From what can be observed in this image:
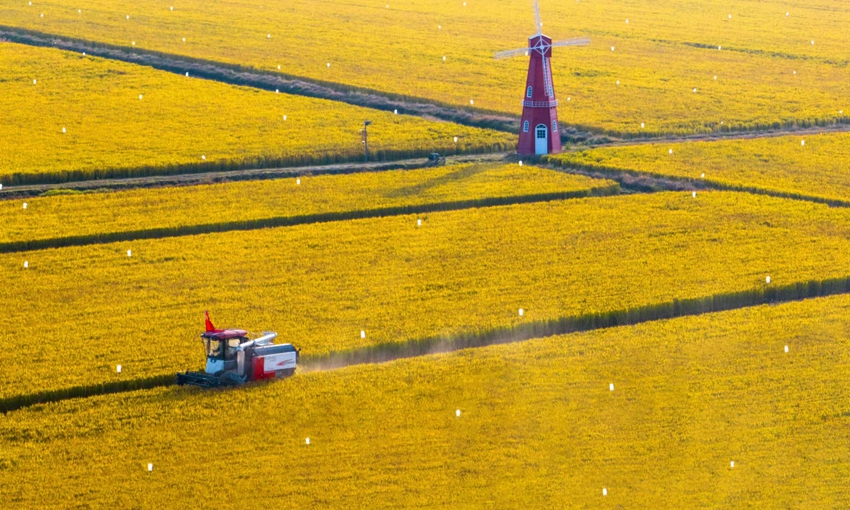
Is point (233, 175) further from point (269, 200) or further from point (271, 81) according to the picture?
point (271, 81)

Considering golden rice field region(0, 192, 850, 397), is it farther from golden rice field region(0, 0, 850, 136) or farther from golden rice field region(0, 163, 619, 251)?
golden rice field region(0, 0, 850, 136)

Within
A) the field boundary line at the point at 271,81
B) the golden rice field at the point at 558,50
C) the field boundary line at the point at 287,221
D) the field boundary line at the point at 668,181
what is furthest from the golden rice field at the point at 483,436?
the golden rice field at the point at 558,50

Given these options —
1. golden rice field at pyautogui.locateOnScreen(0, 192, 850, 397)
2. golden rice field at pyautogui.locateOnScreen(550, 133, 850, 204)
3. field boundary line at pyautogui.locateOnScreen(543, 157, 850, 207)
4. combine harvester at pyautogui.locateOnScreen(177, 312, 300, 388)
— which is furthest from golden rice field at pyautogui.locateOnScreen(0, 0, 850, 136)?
combine harvester at pyautogui.locateOnScreen(177, 312, 300, 388)

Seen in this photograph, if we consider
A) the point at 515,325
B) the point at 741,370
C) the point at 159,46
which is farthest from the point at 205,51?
the point at 741,370

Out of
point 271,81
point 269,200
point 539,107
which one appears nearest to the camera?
point 269,200

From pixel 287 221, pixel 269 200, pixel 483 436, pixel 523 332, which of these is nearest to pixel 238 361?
pixel 483 436

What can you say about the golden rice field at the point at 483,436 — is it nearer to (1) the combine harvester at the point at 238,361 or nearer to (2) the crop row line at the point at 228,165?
(1) the combine harvester at the point at 238,361

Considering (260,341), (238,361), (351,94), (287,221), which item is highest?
(351,94)
